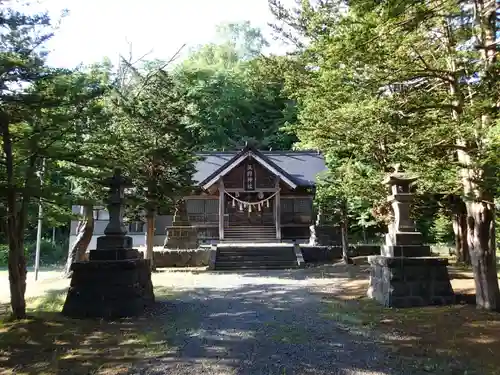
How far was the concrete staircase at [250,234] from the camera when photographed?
2211cm

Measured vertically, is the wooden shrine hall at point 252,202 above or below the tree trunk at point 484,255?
above

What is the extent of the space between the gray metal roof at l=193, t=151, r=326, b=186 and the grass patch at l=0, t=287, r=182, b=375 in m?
18.0

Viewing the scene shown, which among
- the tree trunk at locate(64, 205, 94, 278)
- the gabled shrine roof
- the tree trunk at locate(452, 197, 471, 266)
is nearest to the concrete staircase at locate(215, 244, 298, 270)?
the tree trunk at locate(64, 205, 94, 278)

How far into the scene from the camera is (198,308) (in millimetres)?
8156

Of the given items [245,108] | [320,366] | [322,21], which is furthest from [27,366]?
[245,108]

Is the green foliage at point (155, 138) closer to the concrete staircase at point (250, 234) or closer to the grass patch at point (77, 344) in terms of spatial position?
the grass patch at point (77, 344)

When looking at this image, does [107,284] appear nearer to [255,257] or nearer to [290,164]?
[255,257]

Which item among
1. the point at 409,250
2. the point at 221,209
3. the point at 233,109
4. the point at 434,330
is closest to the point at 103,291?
the point at 434,330

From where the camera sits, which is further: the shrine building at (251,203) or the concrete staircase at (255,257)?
the shrine building at (251,203)

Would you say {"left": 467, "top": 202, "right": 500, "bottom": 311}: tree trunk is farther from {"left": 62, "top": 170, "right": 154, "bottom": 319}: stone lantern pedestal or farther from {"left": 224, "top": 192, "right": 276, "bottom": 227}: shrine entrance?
{"left": 224, "top": 192, "right": 276, "bottom": 227}: shrine entrance

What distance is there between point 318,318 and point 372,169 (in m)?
5.94

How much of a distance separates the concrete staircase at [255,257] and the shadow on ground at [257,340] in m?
7.03

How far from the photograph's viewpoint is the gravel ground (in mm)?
4582

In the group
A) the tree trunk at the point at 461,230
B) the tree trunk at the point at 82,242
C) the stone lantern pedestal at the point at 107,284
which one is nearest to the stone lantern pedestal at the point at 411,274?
the stone lantern pedestal at the point at 107,284
